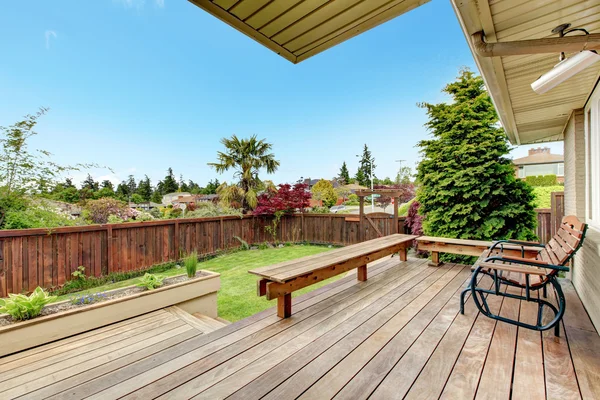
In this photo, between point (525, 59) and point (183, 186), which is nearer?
point (525, 59)

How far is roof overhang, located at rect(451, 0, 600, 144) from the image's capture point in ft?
4.56

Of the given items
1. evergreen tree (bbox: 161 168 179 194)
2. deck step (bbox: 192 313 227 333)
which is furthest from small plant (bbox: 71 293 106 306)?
evergreen tree (bbox: 161 168 179 194)

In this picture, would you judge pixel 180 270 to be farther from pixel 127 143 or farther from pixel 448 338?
pixel 127 143

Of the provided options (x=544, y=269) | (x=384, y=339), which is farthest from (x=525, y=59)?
(x=384, y=339)

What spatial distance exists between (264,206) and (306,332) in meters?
6.68

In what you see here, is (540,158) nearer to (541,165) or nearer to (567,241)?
(541,165)

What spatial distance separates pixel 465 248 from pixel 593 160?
5.70 ft

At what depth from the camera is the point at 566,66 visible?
59.1 inches

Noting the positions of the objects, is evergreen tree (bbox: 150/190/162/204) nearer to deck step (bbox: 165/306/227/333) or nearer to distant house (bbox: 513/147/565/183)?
deck step (bbox: 165/306/227/333)

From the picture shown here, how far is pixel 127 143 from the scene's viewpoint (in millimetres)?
13609

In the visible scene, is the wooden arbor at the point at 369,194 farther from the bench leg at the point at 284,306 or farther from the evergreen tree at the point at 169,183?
the evergreen tree at the point at 169,183

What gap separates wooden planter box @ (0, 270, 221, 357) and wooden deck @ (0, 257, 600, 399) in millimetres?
122

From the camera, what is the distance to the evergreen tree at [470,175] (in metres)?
4.80

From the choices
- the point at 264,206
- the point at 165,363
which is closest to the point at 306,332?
the point at 165,363
